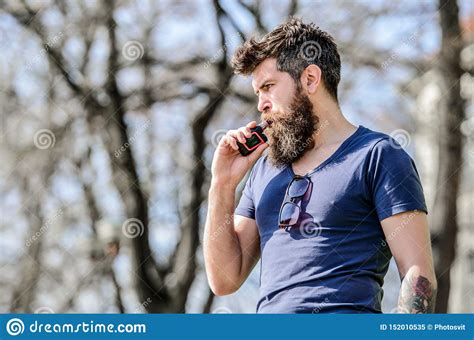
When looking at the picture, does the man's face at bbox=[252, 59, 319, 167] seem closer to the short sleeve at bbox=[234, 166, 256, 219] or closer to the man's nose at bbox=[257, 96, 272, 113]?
the man's nose at bbox=[257, 96, 272, 113]

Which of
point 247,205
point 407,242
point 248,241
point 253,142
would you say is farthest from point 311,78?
point 407,242

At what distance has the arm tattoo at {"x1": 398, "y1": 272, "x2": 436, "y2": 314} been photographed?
3.08 metres

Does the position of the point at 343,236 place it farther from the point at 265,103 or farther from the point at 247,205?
the point at 265,103

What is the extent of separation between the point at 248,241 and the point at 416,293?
2.67 feet

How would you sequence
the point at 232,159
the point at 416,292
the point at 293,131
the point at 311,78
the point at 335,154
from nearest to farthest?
1. the point at 416,292
2. the point at 335,154
3. the point at 293,131
4. the point at 311,78
5. the point at 232,159

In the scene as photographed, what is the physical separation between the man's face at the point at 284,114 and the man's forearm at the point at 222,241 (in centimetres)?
29

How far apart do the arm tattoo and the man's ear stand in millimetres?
949

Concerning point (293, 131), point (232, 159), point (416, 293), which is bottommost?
point (416, 293)

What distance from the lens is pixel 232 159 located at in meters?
3.67

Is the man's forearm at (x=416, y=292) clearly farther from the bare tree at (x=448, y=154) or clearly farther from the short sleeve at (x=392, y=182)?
the bare tree at (x=448, y=154)

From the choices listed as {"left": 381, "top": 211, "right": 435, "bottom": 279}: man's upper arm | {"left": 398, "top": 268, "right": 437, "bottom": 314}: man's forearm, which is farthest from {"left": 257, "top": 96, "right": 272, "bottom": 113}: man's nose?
{"left": 398, "top": 268, "right": 437, "bottom": 314}: man's forearm

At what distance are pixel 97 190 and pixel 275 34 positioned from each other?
26.5 feet

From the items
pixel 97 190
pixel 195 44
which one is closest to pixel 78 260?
pixel 97 190

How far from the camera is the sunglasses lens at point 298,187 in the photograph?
3283 millimetres
